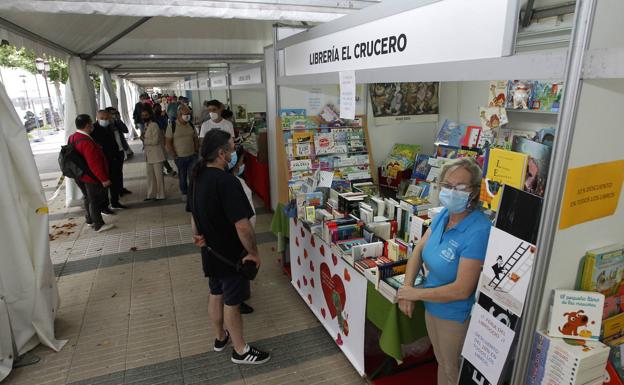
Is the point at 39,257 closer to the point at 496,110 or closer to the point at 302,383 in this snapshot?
the point at 302,383

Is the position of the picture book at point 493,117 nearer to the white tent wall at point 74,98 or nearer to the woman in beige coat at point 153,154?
the woman in beige coat at point 153,154

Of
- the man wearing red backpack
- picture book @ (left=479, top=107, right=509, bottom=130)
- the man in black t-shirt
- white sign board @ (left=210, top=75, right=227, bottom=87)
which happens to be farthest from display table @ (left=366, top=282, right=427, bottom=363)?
white sign board @ (left=210, top=75, right=227, bottom=87)

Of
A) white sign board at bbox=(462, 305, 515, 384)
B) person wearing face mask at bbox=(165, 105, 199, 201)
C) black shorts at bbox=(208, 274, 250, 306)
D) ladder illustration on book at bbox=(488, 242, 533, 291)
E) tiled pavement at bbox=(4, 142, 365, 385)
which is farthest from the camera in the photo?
person wearing face mask at bbox=(165, 105, 199, 201)

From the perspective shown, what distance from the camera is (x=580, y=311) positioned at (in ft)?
4.42

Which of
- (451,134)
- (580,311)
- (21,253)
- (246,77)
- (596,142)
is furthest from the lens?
(246,77)

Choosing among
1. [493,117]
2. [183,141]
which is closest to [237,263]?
[493,117]

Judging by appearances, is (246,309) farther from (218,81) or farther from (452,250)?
(218,81)

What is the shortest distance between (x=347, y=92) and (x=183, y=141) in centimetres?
429

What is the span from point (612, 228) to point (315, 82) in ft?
6.74

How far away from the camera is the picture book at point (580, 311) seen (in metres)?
1.35

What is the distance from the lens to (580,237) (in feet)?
4.47

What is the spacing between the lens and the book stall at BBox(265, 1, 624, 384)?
4.39 ft

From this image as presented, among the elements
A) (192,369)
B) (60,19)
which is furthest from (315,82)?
(60,19)

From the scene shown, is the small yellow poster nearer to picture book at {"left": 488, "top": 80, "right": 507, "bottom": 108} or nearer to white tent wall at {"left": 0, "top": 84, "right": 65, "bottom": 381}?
picture book at {"left": 488, "top": 80, "right": 507, "bottom": 108}
